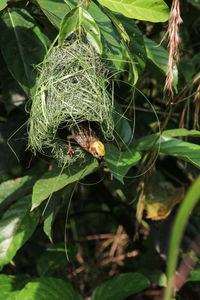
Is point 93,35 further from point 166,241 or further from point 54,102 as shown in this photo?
point 166,241

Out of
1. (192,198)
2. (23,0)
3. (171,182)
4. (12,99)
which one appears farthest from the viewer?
(171,182)

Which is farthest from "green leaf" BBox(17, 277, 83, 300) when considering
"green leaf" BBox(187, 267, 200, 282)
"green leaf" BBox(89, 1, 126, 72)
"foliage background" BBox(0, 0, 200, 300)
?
"green leaf" BBox(89, 1, 126, 72)

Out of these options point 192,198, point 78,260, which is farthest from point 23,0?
point 78,260

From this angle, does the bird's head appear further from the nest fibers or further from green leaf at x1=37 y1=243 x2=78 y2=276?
green leaf at x1=37 y1=243 x2=78 y2=276

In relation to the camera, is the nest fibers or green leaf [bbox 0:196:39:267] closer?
the nest fibers

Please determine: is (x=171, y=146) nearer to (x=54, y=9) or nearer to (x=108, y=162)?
(x=108, y=162)

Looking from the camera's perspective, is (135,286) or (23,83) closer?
(23,83)

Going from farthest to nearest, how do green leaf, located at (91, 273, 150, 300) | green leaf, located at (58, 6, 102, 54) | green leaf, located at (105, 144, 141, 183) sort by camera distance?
green leaf, located at (91, 273, 150, 300) → green leaf, located at (105, 144, 141, 183) → green leaf, located at (58, 6, 102, 54)

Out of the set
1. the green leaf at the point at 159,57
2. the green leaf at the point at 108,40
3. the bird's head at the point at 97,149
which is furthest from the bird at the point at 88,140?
the green leaf at the point at 159,57
